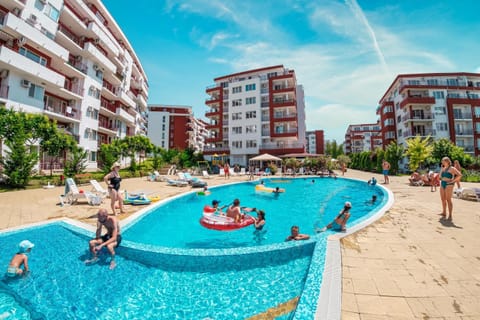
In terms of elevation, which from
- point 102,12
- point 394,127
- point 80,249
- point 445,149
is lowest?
point 80,249

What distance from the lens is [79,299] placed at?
3889mm

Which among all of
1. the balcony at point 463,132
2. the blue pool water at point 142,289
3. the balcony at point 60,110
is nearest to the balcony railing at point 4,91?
the balcony at point 60,110

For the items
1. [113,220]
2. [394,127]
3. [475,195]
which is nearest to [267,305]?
[113,220]

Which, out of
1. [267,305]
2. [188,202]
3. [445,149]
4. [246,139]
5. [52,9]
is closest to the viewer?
[267,305]

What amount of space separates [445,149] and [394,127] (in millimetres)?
18777

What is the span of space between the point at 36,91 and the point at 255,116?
3069cm

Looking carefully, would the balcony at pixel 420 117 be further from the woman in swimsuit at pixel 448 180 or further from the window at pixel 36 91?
the window at pixel 36 91

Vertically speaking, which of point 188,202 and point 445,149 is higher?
point 445,149

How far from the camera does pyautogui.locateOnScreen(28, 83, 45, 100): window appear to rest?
60.8 feet

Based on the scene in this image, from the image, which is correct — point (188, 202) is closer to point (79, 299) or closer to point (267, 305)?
point (79, 299)

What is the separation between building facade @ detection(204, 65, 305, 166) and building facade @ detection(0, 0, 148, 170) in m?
17.2

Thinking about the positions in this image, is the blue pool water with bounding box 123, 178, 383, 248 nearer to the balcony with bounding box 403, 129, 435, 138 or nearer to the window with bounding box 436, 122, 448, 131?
the balcony with bounding box 403, 129, 435, 138

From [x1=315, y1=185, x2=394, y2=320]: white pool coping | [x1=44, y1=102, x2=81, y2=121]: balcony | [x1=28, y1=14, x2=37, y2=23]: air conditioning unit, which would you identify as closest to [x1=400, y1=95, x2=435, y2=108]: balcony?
[x1=315, y1=185, x2=394, y2=320]: white pool coping

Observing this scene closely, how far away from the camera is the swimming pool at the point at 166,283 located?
3521mm
